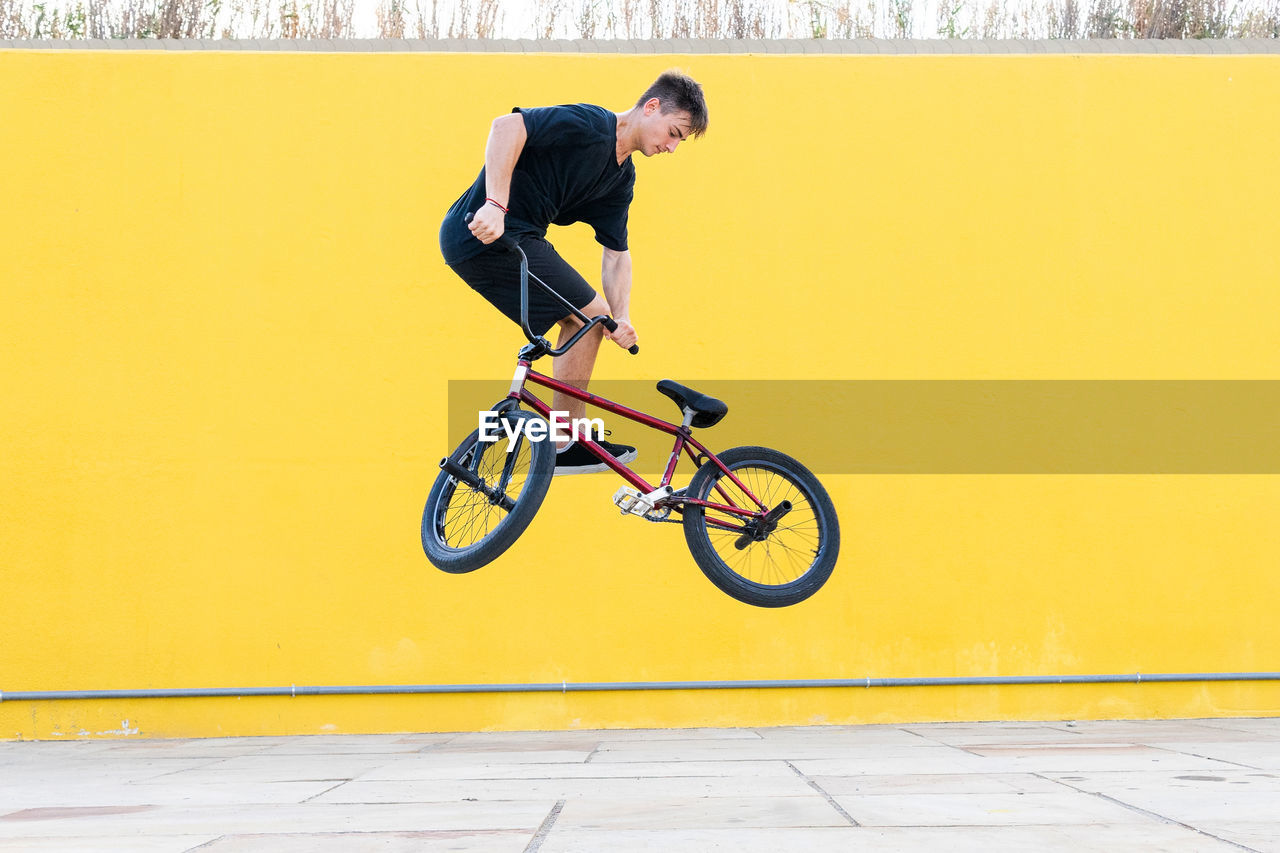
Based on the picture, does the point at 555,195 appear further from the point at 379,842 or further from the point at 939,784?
the point at 939,784

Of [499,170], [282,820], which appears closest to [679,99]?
[499,170]

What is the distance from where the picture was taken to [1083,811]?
379 cm

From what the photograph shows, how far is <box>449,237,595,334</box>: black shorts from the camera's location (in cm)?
442

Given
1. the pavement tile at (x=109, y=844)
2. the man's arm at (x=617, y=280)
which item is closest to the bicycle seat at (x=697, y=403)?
the man's arm at (x=617, y=280)

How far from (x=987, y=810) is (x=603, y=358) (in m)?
3.13

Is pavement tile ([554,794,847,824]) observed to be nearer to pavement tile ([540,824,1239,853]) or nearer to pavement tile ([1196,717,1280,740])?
pavement tile ([540,824,1239,853])

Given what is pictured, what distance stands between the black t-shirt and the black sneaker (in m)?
0.89

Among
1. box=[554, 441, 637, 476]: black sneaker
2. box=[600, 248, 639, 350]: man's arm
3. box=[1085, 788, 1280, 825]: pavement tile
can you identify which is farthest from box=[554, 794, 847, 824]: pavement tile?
box=[600, 248, 639, 350]: man's arm

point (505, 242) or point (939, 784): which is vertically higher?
point (505, 242)

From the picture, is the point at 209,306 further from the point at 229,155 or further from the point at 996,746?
the point at 996,746

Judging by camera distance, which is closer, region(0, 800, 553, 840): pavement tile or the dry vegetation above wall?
region(0, 800, 553, 840): pavement tile

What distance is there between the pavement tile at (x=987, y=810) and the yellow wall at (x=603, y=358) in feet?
6.60

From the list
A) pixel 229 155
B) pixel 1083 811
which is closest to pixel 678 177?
pixel 229 155

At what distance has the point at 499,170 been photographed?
14.1 ft
